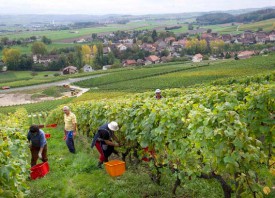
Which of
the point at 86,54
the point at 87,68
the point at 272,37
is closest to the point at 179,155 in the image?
the point at 87,68

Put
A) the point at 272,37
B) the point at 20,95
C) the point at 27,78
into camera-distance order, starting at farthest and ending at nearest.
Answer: the point at 272,37 < the point at 27,78 < the point at 20,95

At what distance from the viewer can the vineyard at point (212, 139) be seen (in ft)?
14.8

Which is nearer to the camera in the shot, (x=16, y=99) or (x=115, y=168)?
(x=115, y=168)

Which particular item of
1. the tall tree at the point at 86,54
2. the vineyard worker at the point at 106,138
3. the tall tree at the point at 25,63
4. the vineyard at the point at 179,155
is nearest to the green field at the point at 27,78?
the tall tree at the point at 25,63

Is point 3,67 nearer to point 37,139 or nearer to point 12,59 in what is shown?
point 12,59

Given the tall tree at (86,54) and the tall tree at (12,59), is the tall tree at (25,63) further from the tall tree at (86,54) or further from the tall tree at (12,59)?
the tall tree at (86,54)

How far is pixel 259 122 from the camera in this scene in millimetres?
5887

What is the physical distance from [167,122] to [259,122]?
165 cm

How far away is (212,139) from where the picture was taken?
4.77 metres

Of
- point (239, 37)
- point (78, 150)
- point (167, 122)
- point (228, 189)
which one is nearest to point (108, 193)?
point (167, 122)

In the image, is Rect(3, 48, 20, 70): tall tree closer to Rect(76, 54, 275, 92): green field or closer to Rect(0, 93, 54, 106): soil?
Rect(0, 93, 54, 106): soil

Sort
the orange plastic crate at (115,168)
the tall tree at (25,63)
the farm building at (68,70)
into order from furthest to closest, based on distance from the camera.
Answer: the tall tree at (25,63) → the farm building at (68,70) → the orange plastic crate at (115,168)

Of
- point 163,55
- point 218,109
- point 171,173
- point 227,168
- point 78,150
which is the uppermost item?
point 218,109

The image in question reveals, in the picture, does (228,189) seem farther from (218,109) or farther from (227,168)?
(218,109)
